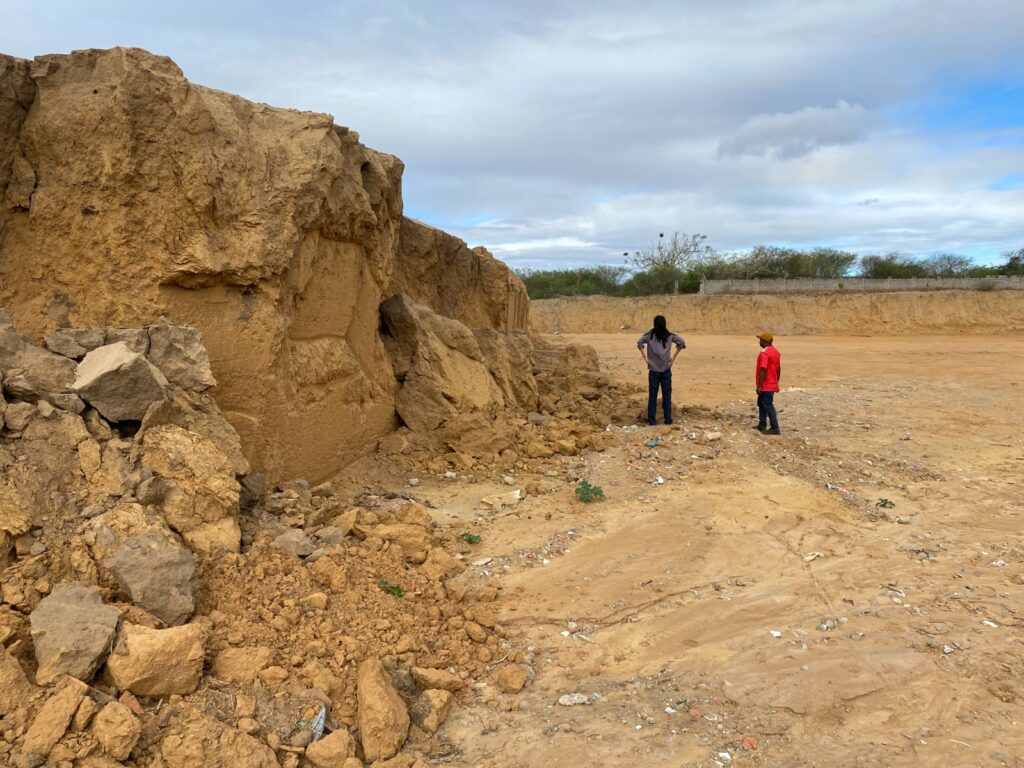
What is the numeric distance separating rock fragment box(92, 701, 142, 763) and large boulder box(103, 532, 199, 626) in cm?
55

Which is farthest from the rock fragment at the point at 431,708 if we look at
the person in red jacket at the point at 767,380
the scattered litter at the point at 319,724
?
the person in red jacket at the point at 767,380

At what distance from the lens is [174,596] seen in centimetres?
312

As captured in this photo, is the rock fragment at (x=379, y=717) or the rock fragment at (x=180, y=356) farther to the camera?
the rock fragment at (x=180, y=356)

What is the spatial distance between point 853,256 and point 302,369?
116 ft

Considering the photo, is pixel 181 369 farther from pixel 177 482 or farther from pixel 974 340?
pixel 974 340

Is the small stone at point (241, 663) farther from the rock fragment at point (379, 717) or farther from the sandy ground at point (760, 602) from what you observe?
the sandy ground at point (760, 602)

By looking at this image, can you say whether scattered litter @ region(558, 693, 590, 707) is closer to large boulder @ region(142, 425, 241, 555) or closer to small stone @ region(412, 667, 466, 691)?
small stone @ region(412, 667, 466, 691)

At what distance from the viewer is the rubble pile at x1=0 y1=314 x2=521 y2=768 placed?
2629mm

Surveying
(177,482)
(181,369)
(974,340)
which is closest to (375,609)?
(177,482)

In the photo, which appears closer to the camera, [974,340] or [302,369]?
[302,369]

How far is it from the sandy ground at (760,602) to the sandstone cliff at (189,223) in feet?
5.14

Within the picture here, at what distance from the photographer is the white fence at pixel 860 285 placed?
2702cm

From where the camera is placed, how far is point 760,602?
4105mm

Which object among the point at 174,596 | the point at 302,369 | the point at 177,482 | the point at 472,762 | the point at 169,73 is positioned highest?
the point at 169,73
